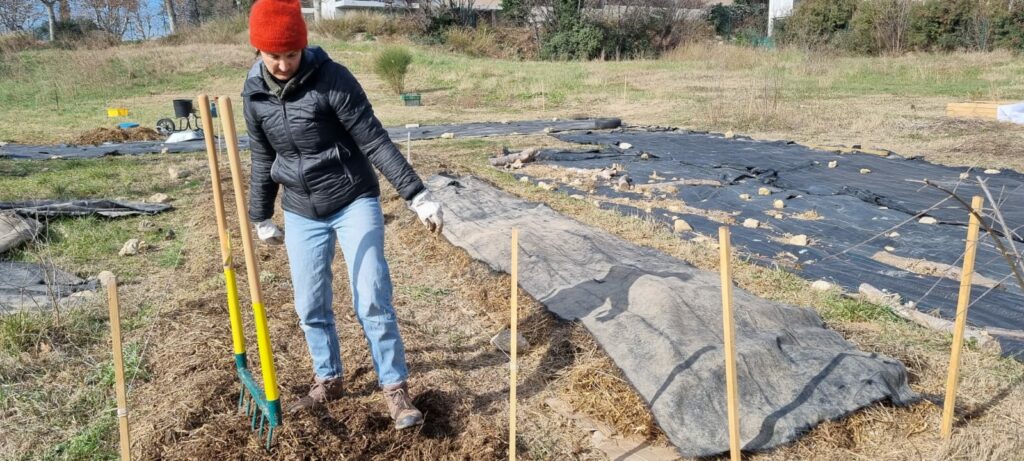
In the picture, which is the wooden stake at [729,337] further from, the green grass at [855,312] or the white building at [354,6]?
the white building at [354,6]

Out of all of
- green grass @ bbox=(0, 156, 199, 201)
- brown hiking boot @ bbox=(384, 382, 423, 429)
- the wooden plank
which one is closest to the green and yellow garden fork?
brown hiking boot @ bbox=(384, 382, 423, 429)

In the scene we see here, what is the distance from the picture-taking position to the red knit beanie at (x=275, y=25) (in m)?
2.29

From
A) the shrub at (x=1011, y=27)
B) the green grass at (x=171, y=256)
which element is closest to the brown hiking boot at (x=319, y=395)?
the green grass at (x=171, y=256)

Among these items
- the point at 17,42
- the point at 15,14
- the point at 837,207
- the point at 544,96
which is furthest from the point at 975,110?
the point at 15,14

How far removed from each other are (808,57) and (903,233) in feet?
55.5

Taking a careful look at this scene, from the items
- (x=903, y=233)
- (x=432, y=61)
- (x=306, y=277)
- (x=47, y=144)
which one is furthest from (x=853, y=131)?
(x=432, y=61)

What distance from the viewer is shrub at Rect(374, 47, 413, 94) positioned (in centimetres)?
1966

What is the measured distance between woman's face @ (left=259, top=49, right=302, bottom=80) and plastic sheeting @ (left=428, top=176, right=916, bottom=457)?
69.7 inches

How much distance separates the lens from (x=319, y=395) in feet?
9.45

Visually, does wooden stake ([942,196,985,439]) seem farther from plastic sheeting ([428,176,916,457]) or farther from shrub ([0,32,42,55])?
shrub ([0,32,42,55])

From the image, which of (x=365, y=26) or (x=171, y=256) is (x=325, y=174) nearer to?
(x=171, y=256)

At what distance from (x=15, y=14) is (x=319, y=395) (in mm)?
38043

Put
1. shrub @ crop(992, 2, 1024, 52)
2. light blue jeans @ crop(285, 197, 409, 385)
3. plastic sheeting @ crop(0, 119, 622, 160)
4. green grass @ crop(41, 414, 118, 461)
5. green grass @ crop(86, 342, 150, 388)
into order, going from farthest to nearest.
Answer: shrub @ crop(992, 2, 1024, 52), plastic sheeting @ crop(0, 119, 622, 160), green grass @ crop(86, 342, 150, 388), green grass @ crop(41, 414, 118, 461), light blue jeans @ crop(285, 197, 409, 385)

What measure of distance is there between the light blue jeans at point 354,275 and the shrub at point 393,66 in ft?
58.1
